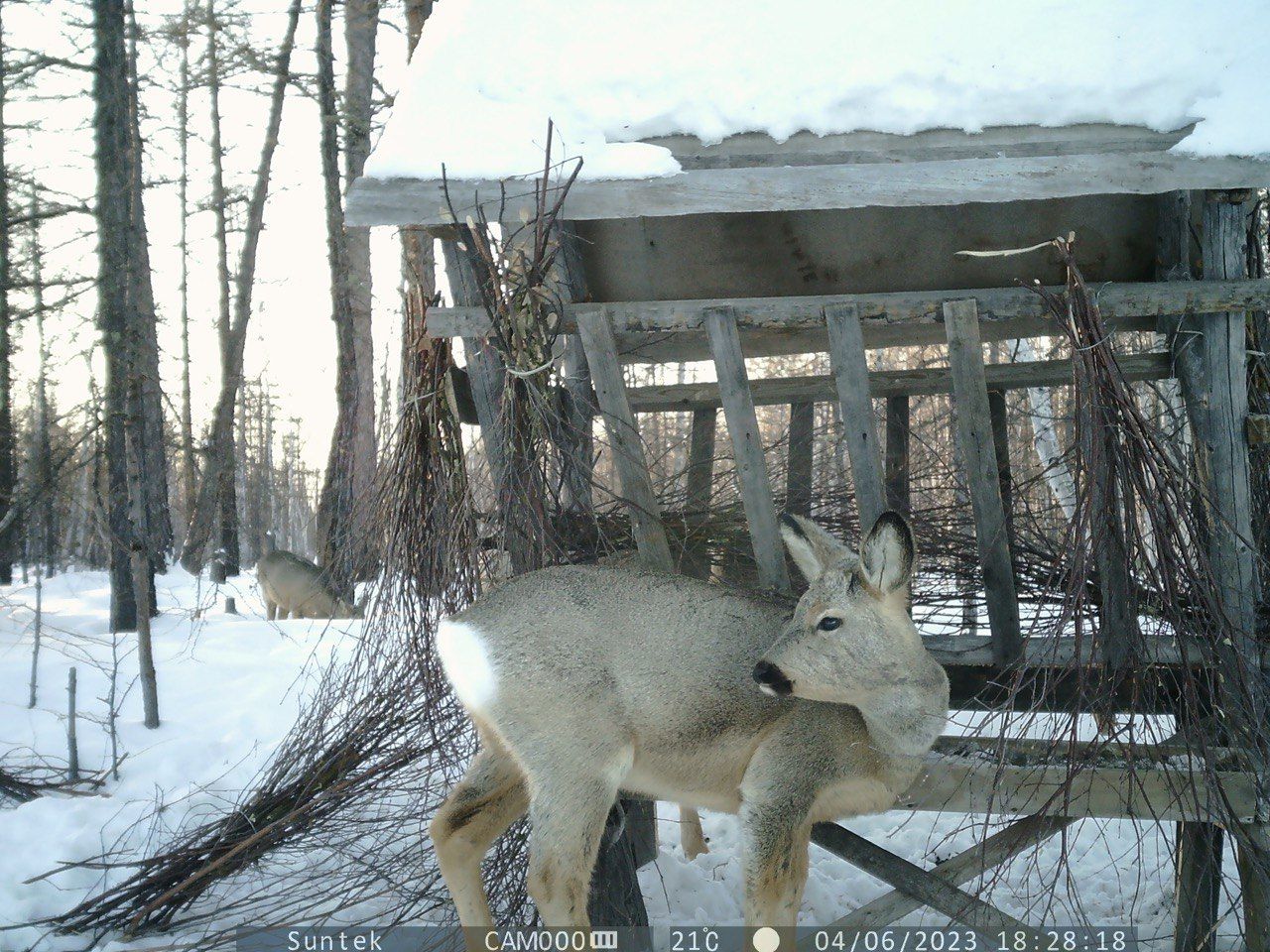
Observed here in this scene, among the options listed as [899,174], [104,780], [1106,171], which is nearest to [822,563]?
[899,174]

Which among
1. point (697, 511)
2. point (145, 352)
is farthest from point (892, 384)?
point (145, 352)

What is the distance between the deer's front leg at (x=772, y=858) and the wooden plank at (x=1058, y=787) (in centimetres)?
66

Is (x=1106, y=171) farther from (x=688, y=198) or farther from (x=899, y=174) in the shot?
(x=688, y=198)

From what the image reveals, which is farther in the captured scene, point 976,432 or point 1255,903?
point 1255,903

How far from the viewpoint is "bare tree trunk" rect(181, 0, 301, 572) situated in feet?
53.3

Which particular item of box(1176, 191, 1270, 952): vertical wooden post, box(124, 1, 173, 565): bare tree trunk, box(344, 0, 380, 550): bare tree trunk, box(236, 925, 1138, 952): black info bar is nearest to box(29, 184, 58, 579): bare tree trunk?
box(124, 1, 173, 565): bare tree trunk

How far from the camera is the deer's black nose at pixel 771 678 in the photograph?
130 inches

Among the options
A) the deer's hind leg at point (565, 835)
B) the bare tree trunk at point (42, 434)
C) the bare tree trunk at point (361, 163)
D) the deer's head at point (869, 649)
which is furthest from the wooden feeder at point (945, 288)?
the bare tree trunk at point (361, 163)

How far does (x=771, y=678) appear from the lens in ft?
10.9

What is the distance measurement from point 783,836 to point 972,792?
1.04 meters

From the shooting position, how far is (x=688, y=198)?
396 centimetres

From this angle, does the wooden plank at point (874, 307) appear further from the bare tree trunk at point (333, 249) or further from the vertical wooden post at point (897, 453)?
the bare tree trunk at point (333, 249)

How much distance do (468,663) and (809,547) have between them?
1.29m

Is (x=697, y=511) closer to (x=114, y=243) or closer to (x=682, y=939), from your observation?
(x=682, y=939)
